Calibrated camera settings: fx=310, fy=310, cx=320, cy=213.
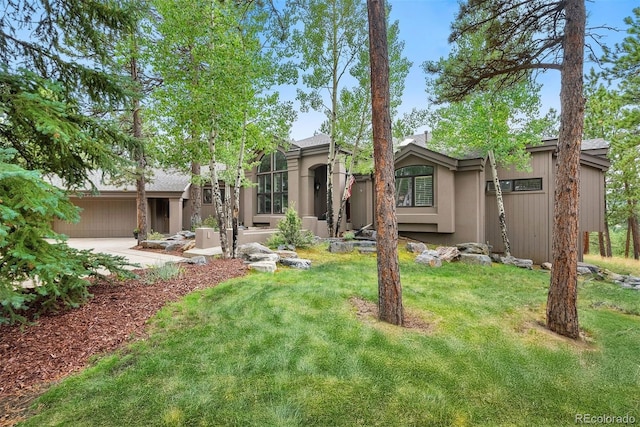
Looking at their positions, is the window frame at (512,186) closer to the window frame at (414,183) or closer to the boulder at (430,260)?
the window frame at (414,183)

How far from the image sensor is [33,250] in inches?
129

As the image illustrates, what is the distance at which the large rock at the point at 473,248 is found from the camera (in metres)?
10.7

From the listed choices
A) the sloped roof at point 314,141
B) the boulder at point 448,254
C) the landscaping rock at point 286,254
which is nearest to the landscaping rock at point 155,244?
the landscaping rock at point 286,254

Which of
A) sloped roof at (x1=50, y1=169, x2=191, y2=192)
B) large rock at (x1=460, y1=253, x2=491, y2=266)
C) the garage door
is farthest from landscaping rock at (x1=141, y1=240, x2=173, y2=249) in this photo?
large rock at (x1=460, y1=253, x2=491, y2=266)

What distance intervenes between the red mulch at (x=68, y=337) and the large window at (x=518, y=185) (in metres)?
12.0

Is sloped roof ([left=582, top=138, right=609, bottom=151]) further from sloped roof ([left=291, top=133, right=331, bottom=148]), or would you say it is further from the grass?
sloped roof ([left=291, top=133, right=331, bottom=148])

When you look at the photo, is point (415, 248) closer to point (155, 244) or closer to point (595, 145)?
point (595, 145)

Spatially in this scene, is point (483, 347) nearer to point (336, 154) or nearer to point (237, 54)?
point (237, 54)

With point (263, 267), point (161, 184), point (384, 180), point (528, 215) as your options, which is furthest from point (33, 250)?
point (161, 184)

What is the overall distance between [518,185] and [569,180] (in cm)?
911

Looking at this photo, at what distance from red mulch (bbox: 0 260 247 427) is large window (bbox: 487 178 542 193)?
12.0 m

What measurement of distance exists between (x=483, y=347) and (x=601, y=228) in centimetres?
1162

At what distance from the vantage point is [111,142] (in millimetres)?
4602

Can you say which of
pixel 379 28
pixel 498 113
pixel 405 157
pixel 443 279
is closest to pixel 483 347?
pixel 443 279
